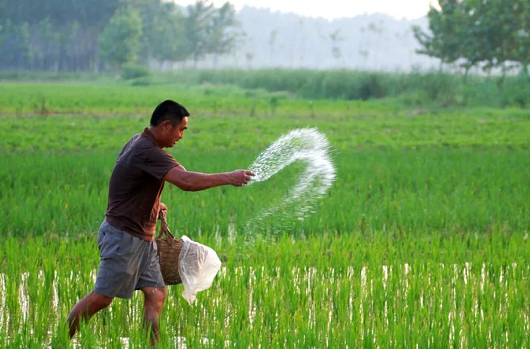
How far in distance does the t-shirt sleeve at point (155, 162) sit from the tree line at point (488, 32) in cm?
3170

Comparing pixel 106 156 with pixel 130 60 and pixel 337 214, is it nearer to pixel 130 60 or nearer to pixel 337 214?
pixel 337 214

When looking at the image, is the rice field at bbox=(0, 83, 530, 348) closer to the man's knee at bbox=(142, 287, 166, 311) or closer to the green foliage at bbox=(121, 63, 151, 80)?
the man's knee at bbox=(142, 287, 166, 311)

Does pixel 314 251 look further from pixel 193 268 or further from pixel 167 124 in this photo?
pixel 167 124

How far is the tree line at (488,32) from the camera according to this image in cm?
3550

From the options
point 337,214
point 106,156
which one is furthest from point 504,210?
point 106,156

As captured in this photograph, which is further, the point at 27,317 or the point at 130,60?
the point at 130,60

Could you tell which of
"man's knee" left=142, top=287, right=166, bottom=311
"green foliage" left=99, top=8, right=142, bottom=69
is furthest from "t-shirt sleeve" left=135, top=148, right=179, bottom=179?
"green foliage" left=99, top=8, right=142, bottom=69

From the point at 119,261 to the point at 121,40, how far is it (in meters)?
65.3

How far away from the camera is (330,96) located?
3412 centimetres

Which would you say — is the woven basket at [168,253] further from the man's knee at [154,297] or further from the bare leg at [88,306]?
the bare leg at [88,306]

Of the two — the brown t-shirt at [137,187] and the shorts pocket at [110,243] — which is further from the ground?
the brown t-shirt at [137,187]

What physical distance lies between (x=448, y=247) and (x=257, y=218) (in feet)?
6.65

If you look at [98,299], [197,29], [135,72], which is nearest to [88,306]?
[98,299]

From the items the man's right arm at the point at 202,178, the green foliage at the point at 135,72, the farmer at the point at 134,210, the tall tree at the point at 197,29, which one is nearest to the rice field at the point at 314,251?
the farmer at the point at 134,210
